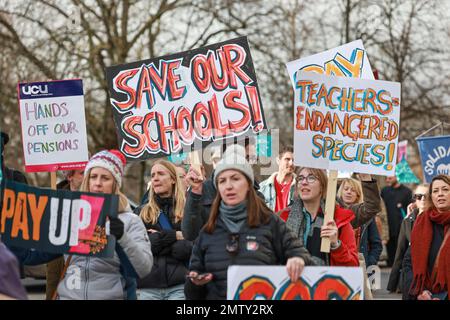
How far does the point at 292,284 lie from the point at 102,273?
118 cm

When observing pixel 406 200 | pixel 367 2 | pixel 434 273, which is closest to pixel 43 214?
pixel 434 273

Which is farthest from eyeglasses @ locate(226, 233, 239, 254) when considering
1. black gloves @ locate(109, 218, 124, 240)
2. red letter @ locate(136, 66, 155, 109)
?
red letter @ locate(136, 66, 155, 109)

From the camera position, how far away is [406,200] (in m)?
17.1

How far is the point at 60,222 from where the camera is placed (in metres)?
5.52

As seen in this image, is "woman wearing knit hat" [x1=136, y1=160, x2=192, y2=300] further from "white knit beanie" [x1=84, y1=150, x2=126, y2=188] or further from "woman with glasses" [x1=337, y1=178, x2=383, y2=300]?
"woman with glasses" [x1=337, y1=178, x2=383, y2=300]

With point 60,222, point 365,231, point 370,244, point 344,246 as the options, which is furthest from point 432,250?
point 60,222

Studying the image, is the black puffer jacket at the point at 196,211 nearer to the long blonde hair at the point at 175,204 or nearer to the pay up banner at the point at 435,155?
the long blonde hair at the point at 175,204

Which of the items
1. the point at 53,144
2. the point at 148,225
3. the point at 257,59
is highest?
the point at 257,59

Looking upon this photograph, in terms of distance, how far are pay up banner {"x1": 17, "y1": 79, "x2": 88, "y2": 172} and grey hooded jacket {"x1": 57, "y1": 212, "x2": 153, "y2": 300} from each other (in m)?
1.93

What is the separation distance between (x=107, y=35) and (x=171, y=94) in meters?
16.2

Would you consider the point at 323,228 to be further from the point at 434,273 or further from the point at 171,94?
the point at 171,94

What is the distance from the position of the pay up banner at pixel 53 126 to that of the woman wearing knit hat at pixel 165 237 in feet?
2.35

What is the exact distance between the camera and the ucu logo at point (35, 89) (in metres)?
7.77

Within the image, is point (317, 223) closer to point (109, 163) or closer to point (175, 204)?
point (175, 204)
